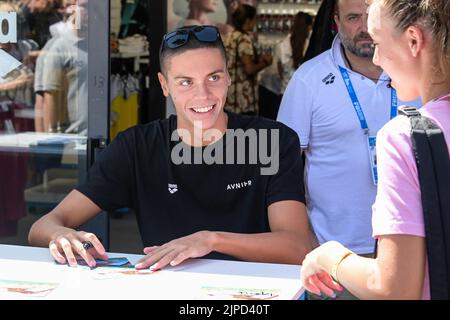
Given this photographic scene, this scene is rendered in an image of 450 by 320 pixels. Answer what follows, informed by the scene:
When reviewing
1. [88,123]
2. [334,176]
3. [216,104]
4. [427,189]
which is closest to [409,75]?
[427,189]

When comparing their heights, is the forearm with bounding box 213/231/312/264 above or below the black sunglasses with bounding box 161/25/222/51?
below

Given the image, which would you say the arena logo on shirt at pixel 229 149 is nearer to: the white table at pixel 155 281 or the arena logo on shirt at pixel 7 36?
the white table at pixel 155 281

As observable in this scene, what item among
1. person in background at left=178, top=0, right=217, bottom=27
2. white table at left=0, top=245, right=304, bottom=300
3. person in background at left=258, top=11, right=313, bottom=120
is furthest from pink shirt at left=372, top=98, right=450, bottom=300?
person in background at left=258, top=11, right=313, bottom=120

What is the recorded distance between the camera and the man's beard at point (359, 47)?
10.4ft

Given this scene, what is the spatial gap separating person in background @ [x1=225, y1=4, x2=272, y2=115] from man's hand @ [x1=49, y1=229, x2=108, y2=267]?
4439 millimetres

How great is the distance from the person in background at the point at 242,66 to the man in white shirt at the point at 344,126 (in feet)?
10.9

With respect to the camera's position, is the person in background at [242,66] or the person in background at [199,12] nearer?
the person in background at [199,12]

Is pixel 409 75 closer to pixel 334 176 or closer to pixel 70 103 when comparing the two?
pixel 334 176

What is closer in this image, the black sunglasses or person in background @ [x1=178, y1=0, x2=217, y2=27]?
the black sunglasses

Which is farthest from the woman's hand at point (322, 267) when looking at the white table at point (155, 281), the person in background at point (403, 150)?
the white table at point (155, 281)

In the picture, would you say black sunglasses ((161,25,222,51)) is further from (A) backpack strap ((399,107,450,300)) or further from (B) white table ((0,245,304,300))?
(A) backpack strap ((399,107,450,300))

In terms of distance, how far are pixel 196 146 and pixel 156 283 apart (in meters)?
0.72

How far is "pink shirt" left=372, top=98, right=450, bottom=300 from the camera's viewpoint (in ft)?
4.32

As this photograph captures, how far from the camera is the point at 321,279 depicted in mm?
1591
